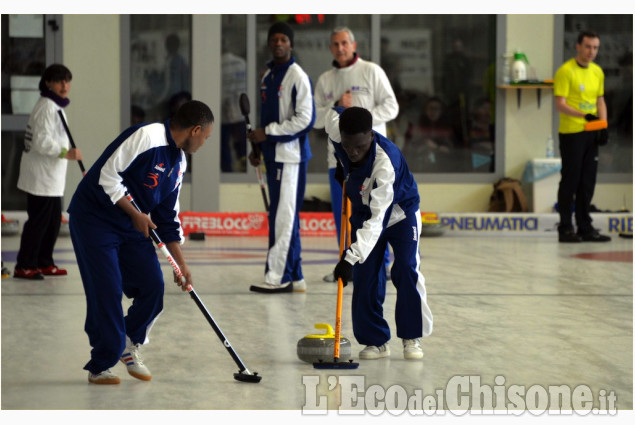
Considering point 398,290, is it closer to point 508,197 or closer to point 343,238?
point 343,238

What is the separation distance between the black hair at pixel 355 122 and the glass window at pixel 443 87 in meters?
7.20

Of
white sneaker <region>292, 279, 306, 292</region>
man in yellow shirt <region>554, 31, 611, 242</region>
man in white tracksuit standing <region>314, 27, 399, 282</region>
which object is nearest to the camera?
white sneaker <region>292, 279, 306, 292</region>

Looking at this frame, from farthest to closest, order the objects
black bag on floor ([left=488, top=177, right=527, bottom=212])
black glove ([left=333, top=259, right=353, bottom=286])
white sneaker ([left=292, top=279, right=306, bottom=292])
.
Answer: black bag on floor ([left=488, top=177, right=527, bottom=212]) → white sneaker ([left=292, top=279, right=306, bottom=292]) → black glove ([left=333, top=259, right=353, bottom=286])

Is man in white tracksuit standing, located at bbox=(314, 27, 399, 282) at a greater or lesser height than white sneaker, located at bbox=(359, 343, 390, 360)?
greater

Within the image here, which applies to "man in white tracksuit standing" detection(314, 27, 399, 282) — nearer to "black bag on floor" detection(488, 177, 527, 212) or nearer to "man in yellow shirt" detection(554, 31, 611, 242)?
"man in yellow shirt" detection(554, 31, 611, 242)

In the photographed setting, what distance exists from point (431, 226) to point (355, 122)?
19.8 feet

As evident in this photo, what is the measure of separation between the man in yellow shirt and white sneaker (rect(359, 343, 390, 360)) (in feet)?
16.8

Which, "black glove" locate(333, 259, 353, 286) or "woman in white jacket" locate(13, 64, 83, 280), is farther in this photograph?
"woman in white jacket" locate(13, 64, 83, 280)

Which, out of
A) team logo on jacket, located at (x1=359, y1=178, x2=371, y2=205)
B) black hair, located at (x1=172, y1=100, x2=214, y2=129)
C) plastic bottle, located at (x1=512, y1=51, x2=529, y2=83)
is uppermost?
plastic bottle, located at (x1=512, y1=51, x2=529, y2=83)

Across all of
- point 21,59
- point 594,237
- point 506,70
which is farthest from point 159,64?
point 594,237

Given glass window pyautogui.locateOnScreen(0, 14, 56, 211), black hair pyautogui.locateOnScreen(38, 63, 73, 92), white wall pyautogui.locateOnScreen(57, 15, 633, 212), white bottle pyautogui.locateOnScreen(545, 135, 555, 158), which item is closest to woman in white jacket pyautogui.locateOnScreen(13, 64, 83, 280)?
black hair pyautogui.locateOnScreen(38, 63, 73, 92)

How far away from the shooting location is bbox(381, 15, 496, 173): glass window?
11.2m

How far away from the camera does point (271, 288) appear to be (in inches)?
244
